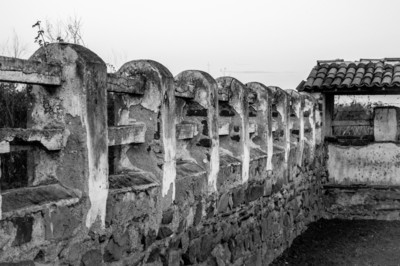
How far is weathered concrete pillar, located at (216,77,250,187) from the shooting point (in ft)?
20.2

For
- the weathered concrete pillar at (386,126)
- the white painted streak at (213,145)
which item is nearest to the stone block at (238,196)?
the white painted streak at (213,145)

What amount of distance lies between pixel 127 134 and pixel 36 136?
945mm

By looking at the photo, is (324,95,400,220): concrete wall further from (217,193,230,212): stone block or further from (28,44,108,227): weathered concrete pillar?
(28,44,108,227): weathered concrete pillar

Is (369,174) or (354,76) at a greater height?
(354,76)

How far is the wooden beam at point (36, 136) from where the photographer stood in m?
3.12

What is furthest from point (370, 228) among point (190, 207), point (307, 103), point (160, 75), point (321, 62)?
point (160, 75)

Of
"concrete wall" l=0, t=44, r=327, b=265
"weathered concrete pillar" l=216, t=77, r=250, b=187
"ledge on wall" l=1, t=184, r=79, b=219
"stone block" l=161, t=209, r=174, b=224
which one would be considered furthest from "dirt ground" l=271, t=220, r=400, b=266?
"ledge on wall" l=1, t=184, r=79, b=219

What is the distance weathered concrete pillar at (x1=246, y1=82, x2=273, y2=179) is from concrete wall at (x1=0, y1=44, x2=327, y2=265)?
1 cm

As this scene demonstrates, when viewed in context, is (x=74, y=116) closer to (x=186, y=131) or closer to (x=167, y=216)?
(x=167, y=216)

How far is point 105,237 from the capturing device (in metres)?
3.83

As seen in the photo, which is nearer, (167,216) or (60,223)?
(60,223)

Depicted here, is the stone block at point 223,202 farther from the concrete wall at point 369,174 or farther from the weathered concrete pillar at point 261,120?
the concrete wall at point 369,174

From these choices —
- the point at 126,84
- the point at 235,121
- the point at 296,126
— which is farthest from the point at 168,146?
the point at 296,126

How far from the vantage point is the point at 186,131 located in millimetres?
5113
